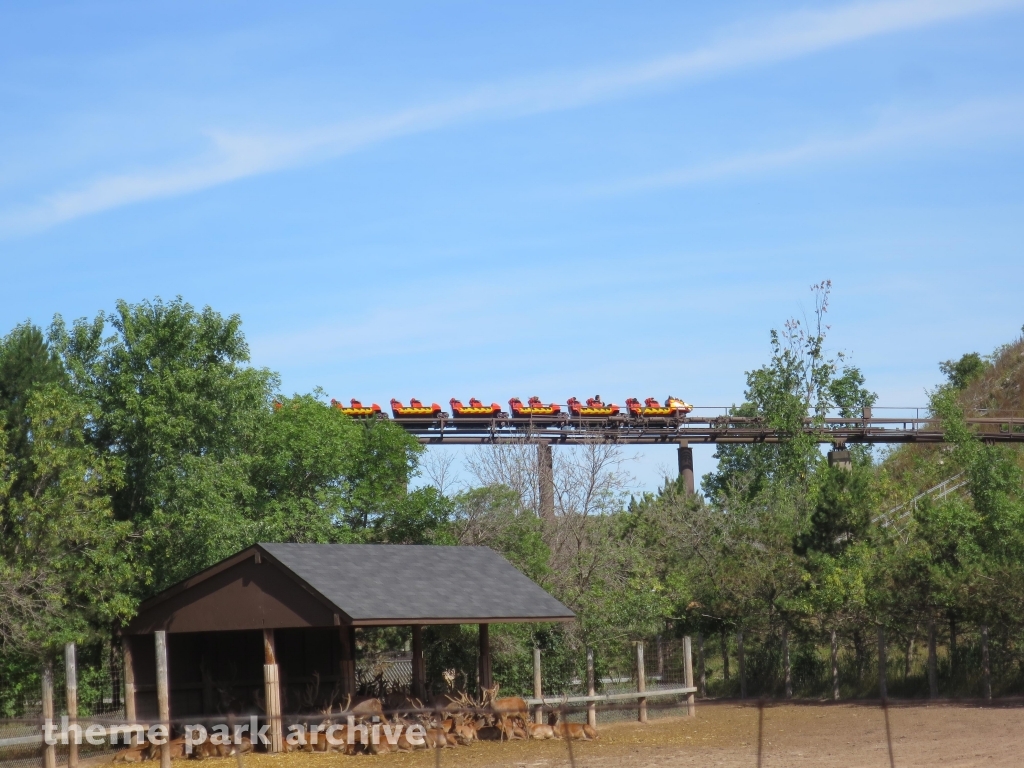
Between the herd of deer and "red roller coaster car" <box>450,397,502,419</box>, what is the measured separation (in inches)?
1340

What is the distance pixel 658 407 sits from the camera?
6278 cm

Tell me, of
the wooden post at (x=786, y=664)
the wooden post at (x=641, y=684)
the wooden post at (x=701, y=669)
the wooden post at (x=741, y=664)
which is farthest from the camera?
the wooden post at (x=741, y=664)

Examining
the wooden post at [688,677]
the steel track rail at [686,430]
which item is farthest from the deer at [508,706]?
the steel track rail at [686,430]

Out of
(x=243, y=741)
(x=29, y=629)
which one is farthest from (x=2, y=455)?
(x=243, y=741)

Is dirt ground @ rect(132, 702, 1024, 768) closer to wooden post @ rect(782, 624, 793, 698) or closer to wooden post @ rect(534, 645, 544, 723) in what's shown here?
wooden post @ rect(534, 645, 544, 723)

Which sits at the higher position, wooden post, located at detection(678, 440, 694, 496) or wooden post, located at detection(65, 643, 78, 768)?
wooden post, located at detection(678, 440, 694, 496)

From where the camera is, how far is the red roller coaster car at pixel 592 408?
60.4 meters

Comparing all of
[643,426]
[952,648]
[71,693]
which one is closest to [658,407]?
[643,426]

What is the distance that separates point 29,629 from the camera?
72.3ft

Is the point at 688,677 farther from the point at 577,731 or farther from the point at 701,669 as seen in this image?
the point at 701,669

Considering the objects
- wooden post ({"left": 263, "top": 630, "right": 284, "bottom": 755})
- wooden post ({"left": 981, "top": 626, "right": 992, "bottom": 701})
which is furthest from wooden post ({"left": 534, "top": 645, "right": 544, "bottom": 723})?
wooden post ({"left": 981, "top": 626, "right": 992, "bottom": 701})

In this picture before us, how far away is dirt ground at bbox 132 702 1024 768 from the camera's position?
18656 millimetres

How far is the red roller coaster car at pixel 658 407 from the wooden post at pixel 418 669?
3763 cm

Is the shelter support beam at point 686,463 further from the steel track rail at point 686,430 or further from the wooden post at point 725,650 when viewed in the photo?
the wooden post at point 725,650
